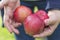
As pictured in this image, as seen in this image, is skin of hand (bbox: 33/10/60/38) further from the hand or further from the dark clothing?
the hand

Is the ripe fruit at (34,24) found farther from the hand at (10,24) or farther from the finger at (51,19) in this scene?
the hand at (10,24)

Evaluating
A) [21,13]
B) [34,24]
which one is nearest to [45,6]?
[21,13]

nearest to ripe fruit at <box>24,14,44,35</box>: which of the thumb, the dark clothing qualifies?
the thumb

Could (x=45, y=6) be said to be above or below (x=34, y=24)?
below

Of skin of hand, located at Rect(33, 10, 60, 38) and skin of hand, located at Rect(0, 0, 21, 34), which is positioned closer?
skin of hand, located at Rect(33, 10, 60, 38)

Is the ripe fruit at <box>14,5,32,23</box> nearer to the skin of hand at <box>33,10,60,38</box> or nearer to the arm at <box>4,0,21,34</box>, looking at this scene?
the arm at <box>4,0,21,34</box>

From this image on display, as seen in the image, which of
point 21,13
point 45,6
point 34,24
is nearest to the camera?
point 34,24

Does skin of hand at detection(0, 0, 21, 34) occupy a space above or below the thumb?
below

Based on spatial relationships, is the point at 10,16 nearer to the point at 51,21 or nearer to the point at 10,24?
the point at 10,24

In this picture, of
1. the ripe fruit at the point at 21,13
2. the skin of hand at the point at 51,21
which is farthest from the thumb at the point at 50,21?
the ripe fruit at the point at 21,13

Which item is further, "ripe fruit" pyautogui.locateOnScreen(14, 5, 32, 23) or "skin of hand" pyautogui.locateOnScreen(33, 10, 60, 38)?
"ripe fruit" pyautogui.locateOnScreen(14, 5, 32, 23)

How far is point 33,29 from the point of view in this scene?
1.62 metres

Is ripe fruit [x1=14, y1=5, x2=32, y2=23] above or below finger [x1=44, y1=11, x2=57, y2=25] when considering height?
below

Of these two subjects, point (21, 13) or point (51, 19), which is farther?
point (21, 13)
